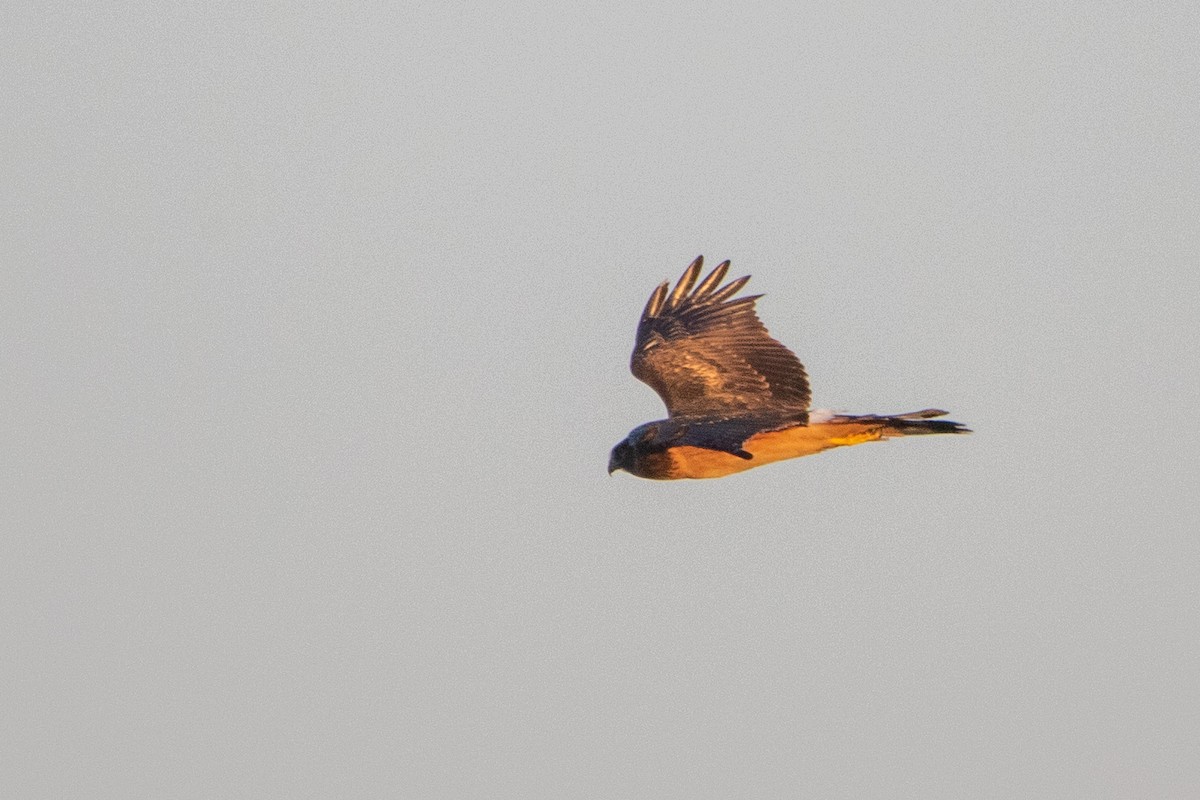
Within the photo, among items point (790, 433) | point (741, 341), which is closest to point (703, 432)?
point (790, 433)

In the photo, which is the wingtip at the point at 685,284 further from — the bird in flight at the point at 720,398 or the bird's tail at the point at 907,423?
the bird's tail at the point at 907,423

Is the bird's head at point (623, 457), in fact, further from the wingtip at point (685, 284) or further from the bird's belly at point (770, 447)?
the wingtip at point (685, 284)

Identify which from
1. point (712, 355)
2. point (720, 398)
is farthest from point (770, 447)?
point (712, 355)

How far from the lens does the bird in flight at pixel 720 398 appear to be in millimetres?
14844

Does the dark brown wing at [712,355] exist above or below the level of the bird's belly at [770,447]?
above

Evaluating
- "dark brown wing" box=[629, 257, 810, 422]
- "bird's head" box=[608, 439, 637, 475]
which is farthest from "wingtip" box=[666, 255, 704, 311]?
"bird's head" box=[608, 439, 637, 475]

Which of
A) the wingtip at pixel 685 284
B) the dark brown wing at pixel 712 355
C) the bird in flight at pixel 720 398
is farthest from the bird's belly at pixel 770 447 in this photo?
the wingtip at pixel 685 284

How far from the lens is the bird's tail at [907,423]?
47.4ft

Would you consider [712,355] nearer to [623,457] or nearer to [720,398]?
[720,398]

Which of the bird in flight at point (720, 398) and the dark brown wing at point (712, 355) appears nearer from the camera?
the bird in flight at point (720, 398)

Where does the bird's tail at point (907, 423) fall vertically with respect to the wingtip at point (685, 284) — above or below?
below

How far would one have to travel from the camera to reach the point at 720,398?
16219 millimetres

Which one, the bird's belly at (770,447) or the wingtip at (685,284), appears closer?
the bird's belly at (770,447)

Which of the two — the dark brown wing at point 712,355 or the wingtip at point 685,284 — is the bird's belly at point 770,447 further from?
the wingtip at point 685,284
